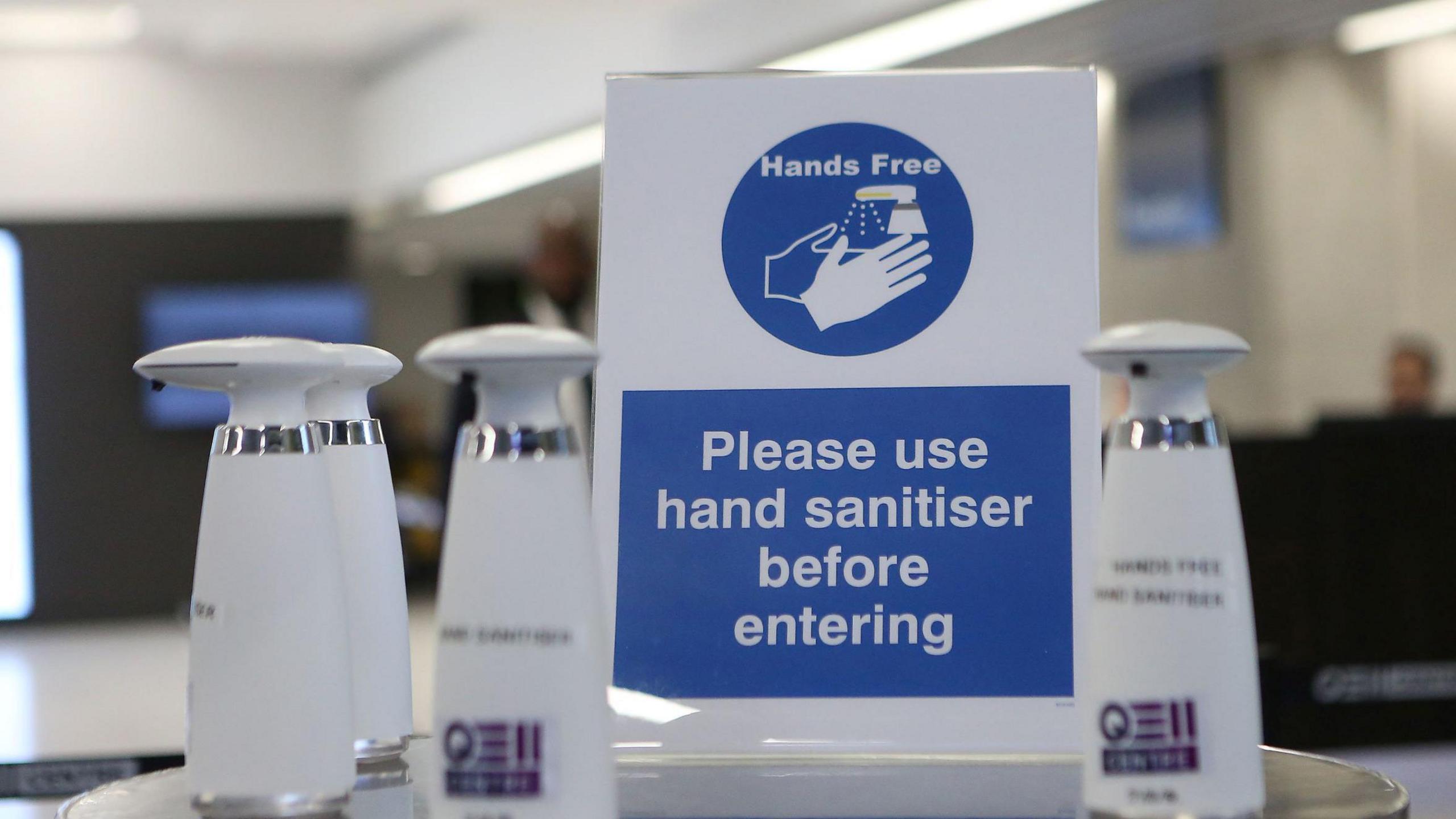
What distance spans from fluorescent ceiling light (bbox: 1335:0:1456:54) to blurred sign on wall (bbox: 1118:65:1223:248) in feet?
2.18

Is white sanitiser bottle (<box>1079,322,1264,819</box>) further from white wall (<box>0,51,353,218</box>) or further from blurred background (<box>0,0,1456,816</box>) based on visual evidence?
white wall (<box>0,51,353,218</box>)

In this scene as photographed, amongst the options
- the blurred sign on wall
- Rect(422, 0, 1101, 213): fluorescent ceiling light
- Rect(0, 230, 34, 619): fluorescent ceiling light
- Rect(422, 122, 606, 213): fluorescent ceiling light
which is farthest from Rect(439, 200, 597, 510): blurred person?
Rect(0, 230, 34, 619): fluorescent ceiling light

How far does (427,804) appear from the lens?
0.85 meters

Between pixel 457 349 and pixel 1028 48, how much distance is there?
16.3 feet

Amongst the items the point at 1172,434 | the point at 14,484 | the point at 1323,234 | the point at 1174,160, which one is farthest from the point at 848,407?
the point at 14,484

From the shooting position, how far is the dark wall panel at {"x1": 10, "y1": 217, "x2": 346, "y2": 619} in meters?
8.33

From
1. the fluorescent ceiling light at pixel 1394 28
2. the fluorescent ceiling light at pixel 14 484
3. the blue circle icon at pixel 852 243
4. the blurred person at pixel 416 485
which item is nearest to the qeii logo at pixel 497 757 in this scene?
the blue circle icon at pixel 852 243

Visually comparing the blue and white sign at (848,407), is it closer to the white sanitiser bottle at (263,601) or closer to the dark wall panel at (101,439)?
the white sanitiser bottle at (263,601)

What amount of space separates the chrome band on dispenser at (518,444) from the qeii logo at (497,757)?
0.41ft

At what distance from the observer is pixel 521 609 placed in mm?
708

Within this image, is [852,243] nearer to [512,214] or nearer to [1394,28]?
[1394,28]

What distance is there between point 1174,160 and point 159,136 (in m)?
5.64

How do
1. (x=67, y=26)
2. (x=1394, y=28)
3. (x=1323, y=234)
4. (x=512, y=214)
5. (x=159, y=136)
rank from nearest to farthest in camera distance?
1. (x=1394, y=28)
2. (x=1323, y=234)
3. (x=67, y=26)
4. (x=159, y=136)
5. (x=512, y=214)

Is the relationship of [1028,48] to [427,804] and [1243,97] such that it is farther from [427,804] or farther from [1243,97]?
[427,804]
